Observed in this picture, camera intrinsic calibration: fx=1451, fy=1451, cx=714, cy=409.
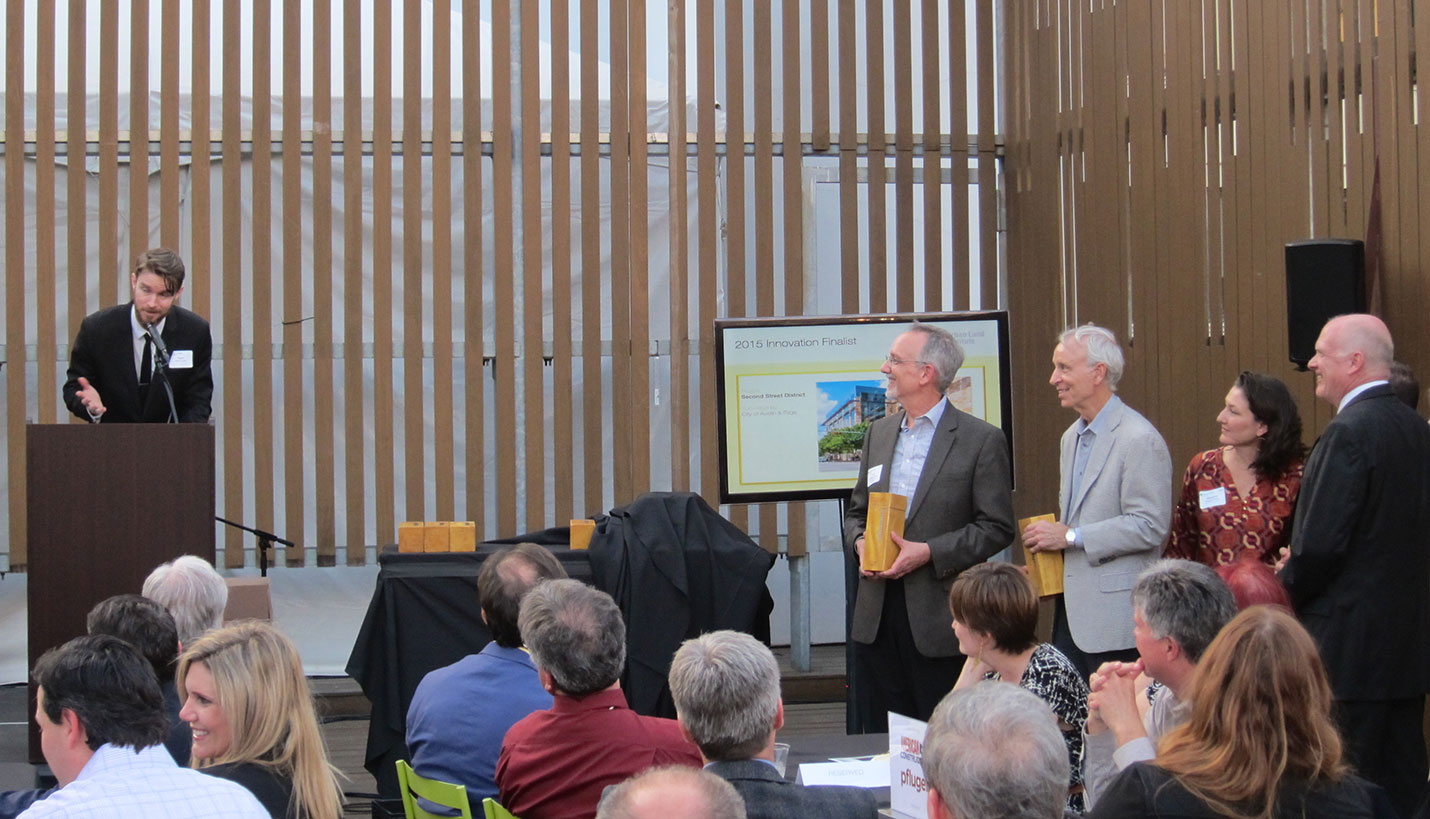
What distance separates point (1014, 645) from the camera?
317 cm

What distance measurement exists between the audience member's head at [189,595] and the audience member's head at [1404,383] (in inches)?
124

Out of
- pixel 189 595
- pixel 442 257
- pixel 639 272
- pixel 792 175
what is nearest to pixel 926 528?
pixel 189 595

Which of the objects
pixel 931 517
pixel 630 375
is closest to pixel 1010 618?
pixel 931 517

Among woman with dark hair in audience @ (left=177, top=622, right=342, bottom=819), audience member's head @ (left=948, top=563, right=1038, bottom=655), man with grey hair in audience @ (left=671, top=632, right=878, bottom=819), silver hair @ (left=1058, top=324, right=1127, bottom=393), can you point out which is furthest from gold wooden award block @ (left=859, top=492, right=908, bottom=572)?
woman with dark hair in audience @ (left=177, top=622, right=342, bottom=819)

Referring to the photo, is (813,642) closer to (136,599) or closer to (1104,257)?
(1104,257)

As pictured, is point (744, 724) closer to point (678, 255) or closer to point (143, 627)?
point (143, 627)

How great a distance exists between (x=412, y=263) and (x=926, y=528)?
342 cm

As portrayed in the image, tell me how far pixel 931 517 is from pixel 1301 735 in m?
2.63

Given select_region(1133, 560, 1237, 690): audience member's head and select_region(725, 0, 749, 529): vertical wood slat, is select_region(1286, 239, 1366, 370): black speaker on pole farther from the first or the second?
select_region(725, 0, 749, 529): vertical wood slat

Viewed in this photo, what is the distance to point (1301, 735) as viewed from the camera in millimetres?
2000

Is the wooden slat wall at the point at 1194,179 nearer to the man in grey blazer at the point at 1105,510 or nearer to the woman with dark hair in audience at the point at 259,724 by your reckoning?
the man in grey blazer at the point at 1105,510

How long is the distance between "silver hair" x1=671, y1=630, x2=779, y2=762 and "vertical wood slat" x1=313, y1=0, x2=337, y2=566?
490cm

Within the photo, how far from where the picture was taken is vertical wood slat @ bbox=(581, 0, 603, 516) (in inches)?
282

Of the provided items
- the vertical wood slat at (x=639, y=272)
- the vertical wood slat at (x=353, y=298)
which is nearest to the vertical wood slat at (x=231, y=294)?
the vertical wood slat at (x=353, y=298)
